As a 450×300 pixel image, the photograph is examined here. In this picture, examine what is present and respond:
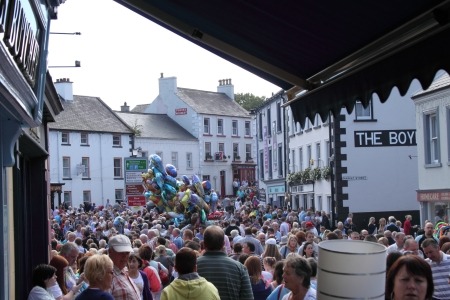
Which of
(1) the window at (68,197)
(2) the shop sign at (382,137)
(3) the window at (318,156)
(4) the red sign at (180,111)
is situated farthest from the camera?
(4) the red sign at (180,111)

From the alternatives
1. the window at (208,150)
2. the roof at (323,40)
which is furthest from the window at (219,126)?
the roof at (323,40)

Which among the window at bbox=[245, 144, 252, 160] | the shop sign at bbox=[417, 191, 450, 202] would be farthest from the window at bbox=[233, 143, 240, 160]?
the shop sign at bbox=[417, 191, 450, 202]

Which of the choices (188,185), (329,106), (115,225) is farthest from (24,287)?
(188,185)

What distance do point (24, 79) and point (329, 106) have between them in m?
2.21

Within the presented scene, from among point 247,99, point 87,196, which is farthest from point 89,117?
point 247,99

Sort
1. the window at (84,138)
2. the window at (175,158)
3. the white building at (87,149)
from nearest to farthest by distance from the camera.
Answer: the white building at (87,149) < the window at (84,138) < the window at (175,158)

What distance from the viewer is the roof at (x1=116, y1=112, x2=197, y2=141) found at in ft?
216

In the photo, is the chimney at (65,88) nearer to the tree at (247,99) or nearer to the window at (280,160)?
the window at (280,160)

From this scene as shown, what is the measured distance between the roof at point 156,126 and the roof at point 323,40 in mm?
58287

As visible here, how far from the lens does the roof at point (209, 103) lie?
7219cm

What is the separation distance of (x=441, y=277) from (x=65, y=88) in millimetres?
53434

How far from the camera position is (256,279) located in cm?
891

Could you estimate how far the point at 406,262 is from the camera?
4000mm

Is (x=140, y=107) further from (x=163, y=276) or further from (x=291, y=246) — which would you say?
(x=163, y=276)
